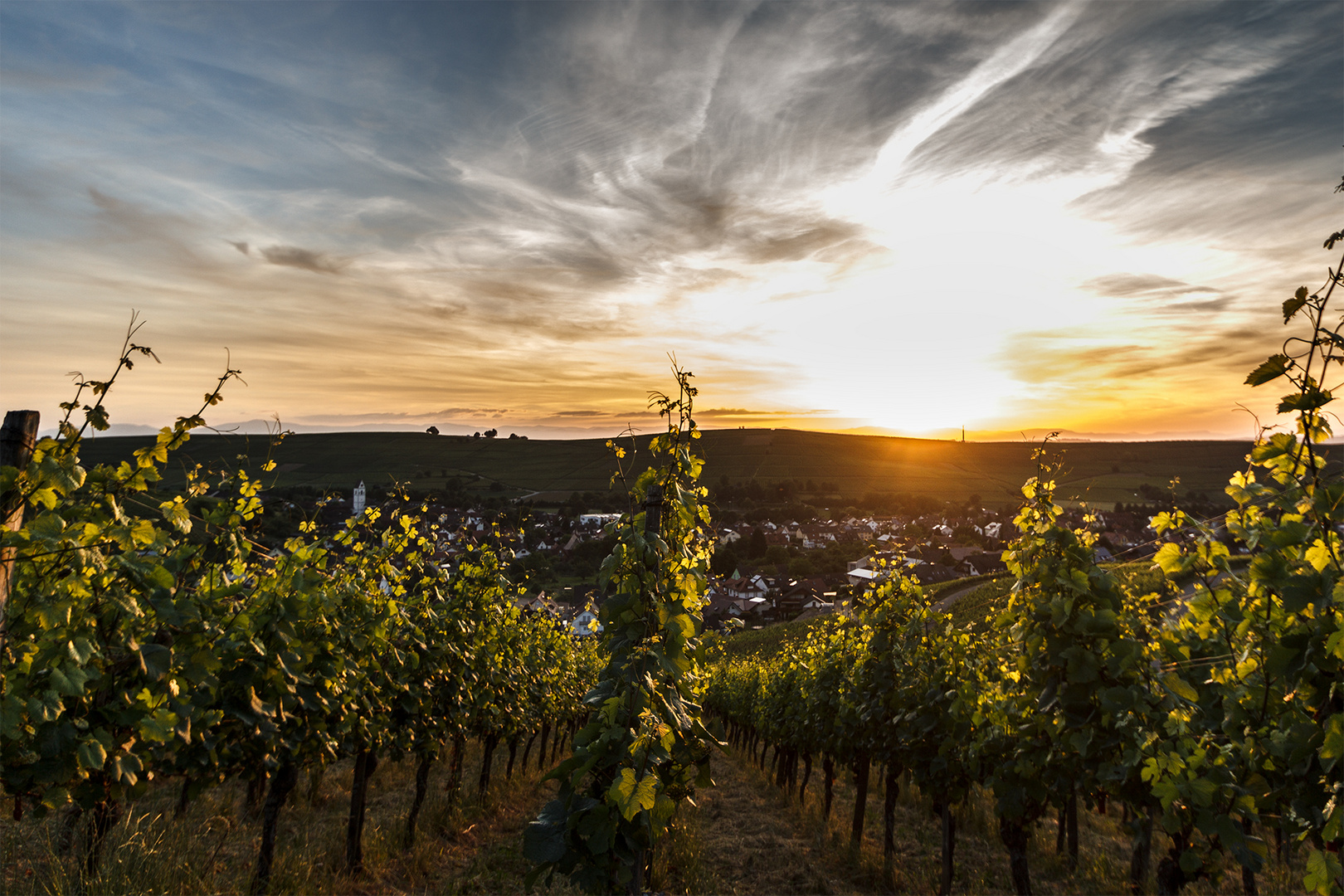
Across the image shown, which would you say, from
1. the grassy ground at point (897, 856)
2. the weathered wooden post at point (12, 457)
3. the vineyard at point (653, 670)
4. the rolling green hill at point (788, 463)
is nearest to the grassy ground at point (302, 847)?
the vineyard at point (653, 670)

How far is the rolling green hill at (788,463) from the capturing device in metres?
117

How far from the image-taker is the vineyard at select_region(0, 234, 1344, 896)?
3.55 meters

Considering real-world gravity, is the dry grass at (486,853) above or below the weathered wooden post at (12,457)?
below

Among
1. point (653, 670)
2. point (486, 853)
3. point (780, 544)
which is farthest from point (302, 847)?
point (780, 544)

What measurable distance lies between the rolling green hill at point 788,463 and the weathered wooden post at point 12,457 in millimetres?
106575

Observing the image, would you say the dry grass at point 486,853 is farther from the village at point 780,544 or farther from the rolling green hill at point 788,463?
the rolling green hill at point 788,463

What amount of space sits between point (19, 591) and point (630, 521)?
4.04 meters

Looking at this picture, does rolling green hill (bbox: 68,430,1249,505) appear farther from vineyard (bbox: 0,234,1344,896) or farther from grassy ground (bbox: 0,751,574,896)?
vineyard (bbox: 0,234,1344,896)

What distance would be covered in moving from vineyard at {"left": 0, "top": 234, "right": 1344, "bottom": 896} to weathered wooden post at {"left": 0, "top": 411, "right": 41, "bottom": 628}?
26 mm

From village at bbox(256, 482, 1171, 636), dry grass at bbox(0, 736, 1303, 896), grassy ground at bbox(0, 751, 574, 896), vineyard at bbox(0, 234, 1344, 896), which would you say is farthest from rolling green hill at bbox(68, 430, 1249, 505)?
vineyard at bbox(0, 234, 1344, 896)

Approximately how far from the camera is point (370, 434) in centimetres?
14438

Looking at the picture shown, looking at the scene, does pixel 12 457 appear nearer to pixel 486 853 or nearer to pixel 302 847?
pixel 302 847

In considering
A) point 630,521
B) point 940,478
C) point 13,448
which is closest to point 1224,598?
point 630,521

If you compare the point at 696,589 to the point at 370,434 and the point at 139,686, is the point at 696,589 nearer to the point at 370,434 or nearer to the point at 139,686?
the point at 139,686
